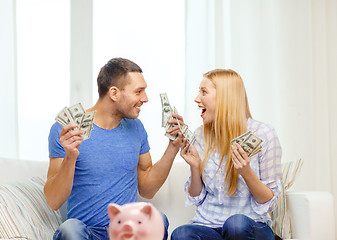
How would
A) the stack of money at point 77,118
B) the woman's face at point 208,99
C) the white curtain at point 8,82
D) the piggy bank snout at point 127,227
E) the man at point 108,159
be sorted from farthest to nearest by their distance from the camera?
the white curtain at point 8,82 < the woman's face at point 208,99 < the man at point 108,159 < the stack of money at point 77,118 < the piggy bank snout at point 127,227

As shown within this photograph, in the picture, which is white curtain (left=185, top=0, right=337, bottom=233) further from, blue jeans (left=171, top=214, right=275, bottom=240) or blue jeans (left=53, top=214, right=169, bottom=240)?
blue jeans (left=53, top=214, right=169, bottom=240)

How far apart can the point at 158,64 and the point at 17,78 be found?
1.06 meters

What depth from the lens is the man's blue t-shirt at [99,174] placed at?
2.20 metres

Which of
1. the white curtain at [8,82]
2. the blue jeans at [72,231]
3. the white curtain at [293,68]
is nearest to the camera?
the blue jeans at [72,231]

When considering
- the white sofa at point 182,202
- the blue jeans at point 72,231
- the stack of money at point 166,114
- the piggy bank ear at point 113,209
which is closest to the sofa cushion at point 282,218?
the white sofa at point 182,202

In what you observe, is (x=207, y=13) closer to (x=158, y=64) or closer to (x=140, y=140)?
(x=158, y=64)

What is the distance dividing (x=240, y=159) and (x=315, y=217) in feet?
1.84

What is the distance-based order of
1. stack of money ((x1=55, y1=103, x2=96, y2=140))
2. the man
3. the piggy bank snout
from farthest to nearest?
the man
stack of money ((x1=55, y1=103, x2=96, y2=140))
the piggy bank snout

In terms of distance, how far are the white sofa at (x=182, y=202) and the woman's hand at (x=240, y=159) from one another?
469 mm

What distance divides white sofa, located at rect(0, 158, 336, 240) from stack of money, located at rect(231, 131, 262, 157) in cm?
48

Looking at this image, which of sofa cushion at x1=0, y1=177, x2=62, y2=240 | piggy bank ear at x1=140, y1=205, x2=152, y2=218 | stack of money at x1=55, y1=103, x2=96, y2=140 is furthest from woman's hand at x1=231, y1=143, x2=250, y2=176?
sofa cushion at x1=0, y1=177, x2=62, y2=240

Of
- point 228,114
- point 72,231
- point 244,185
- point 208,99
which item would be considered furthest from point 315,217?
point 72,231

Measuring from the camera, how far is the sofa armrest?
2264mm

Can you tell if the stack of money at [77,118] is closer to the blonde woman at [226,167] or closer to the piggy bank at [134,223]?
the blonde woman at [226,167]
